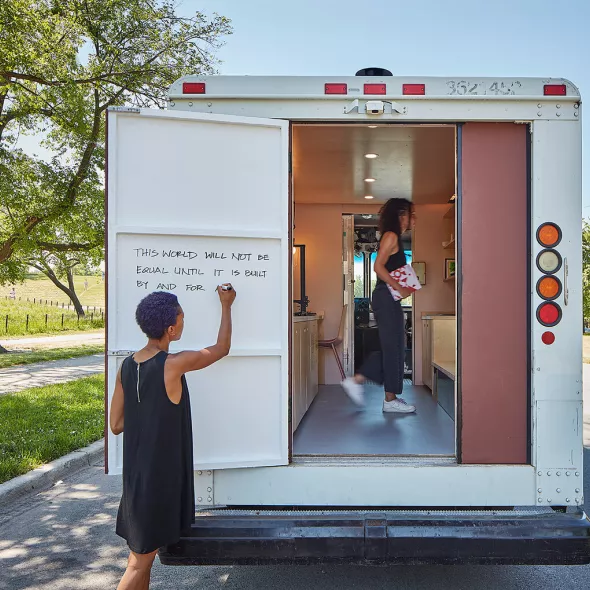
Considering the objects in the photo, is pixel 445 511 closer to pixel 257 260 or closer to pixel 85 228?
pixel 257 260

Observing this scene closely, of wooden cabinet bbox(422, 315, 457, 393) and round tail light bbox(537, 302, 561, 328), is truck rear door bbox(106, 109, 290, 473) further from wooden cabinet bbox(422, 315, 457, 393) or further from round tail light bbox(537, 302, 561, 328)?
wooden cabinet bbox(422, 315, 457, 393)

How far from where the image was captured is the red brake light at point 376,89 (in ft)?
9.35

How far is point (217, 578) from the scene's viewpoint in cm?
338

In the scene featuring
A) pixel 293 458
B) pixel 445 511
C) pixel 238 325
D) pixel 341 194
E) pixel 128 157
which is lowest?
pixel 445 511

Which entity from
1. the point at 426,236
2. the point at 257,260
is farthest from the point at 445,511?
the point at 426,236

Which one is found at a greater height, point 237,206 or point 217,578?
point 237,206

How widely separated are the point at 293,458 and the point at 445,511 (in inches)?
31.9

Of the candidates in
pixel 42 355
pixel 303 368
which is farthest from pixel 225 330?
pixel 42 355

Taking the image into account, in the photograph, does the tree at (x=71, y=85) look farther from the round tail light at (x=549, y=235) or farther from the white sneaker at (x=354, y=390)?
the round tail light at (x=549, y=235)

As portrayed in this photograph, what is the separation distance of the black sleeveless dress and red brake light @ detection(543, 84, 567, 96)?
2.22m

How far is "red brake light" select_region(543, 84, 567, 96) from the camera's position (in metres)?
2.80

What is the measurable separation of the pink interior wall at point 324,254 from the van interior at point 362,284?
0.01 m

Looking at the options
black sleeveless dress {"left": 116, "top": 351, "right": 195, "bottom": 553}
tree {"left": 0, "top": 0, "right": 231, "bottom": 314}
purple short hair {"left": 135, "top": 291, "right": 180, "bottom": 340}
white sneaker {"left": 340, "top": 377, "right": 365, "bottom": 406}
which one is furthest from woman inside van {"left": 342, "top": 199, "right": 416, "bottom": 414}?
tree {"left": 0, "top": 0, "right": 231, "bottom": 314}

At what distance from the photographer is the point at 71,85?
10.5m
